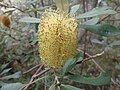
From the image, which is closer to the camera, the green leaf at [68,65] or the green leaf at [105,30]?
the green leaf at [68,65]

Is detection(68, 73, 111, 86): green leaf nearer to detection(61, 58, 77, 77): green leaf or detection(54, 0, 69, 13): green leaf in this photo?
detection(61, 58, 77, 77): green leaf

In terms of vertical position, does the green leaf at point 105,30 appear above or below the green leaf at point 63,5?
below

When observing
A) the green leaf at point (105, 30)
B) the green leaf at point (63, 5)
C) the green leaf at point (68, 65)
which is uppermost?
the green leaf at point (63, 5)

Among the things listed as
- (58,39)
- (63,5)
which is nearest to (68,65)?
(58,39)

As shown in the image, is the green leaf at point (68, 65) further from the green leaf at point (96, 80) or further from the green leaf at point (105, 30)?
the green leaf at point (105, 30)

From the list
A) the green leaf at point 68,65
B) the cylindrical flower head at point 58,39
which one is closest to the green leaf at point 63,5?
the cylindrical flower head at point 58,39

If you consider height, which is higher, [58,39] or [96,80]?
[58,39]

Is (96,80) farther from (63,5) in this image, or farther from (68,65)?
(63,5)

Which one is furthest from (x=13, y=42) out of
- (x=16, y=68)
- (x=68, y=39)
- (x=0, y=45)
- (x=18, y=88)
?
(x=68, y=39)

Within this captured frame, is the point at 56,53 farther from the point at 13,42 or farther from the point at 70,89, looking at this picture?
the point at 13,42
